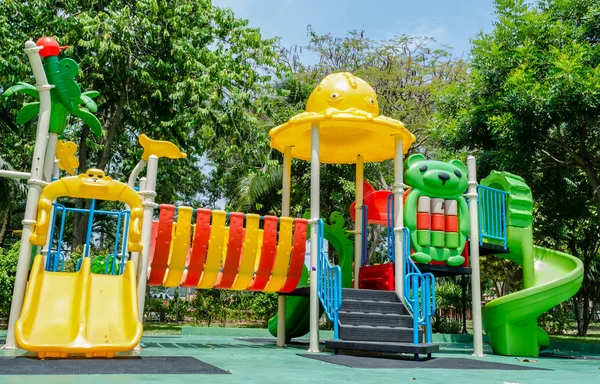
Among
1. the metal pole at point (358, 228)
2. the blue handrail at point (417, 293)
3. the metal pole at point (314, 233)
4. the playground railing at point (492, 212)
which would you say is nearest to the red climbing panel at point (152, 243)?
the metal pole at point (314, 233)

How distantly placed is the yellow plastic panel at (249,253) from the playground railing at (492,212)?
163 inches

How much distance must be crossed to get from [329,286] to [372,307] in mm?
737

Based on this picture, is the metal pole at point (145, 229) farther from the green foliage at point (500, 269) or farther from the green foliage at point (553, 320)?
the green foliage at point (500, 269)

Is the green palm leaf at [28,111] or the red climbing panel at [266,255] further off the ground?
the green palm leaf at [28,111]

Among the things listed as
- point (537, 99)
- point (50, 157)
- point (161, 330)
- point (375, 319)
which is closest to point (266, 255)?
point (375, 319)

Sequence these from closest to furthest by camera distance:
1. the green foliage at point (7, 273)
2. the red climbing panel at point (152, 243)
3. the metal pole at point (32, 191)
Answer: the metal pole at point (32, 191) → the red climbing panel at point (152, 243) → the green foliage at point (7, 273)

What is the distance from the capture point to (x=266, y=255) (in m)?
8.98

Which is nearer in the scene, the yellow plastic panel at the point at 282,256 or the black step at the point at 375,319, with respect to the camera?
the black step at the point at 375,319

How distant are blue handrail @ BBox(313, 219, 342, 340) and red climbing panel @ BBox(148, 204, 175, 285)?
2305 mm

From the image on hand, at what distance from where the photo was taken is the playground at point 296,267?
20.2 ft

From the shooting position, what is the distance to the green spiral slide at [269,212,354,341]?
34.9ft

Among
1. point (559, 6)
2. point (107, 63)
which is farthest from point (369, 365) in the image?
point (107, 63)

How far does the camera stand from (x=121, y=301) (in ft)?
22.6

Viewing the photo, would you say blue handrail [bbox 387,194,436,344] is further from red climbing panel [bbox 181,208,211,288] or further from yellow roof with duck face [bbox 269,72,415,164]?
red climbing panel [bbox 181,208,211,288]
